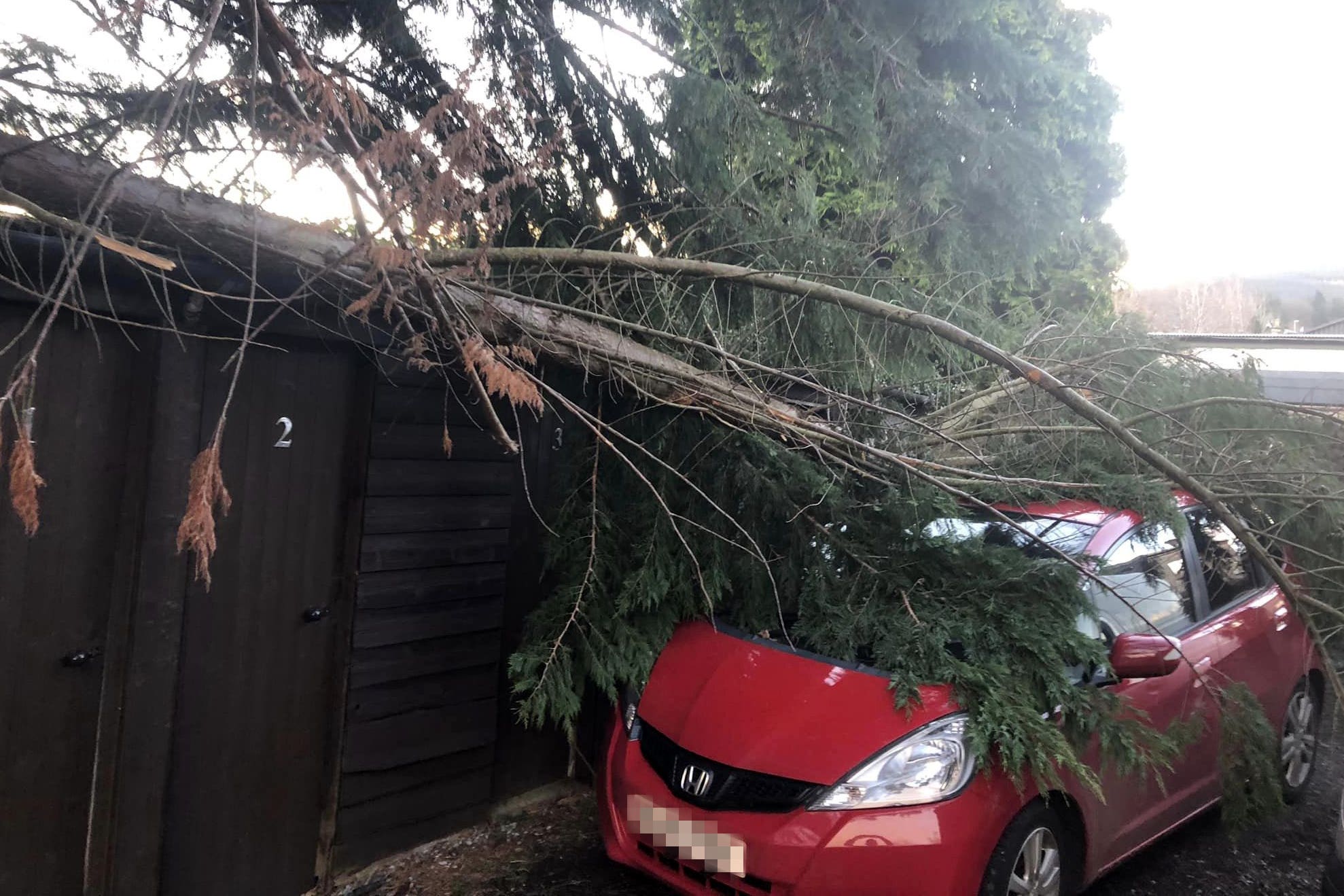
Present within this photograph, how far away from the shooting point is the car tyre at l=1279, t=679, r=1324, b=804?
462cm

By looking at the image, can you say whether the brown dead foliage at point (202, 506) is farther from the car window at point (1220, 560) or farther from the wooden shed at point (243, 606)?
the car window at point (1220, 560)

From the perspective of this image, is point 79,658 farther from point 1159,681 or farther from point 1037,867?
point 1159,681

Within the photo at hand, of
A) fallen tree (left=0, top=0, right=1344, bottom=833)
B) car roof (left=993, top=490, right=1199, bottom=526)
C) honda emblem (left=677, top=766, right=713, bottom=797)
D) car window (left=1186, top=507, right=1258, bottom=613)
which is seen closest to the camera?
fallen tree (left=0, top=0, right=1344, bottom=833)

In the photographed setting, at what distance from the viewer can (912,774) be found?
2885 mm

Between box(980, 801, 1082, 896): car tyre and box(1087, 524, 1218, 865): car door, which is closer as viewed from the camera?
box(980, 801, 1082, 896): car tyre

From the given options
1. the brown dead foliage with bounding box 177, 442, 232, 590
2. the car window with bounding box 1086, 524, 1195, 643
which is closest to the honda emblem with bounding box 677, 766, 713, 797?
the car window with bounding box 1086, 524, 1195, 643

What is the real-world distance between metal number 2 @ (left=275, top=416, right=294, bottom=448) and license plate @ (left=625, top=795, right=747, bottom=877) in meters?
2.01

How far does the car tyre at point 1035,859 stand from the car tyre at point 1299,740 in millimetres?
2118

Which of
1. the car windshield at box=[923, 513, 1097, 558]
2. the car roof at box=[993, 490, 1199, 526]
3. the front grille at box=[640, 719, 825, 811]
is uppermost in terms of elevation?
the car roof at box=[993, 490, 1199, 526]

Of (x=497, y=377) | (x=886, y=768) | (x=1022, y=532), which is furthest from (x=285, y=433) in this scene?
(x=1022, y=532)

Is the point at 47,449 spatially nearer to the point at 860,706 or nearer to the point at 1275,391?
the point at 860,706

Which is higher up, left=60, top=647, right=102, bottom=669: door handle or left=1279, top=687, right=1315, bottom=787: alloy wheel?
left=60, top=647, right=102, bottom=669: door handle

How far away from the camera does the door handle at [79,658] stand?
114 inches

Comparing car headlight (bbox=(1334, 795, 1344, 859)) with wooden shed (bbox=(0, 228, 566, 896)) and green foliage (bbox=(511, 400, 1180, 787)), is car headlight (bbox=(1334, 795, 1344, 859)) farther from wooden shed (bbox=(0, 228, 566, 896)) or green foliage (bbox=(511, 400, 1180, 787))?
wooden shed (bbox=(0, 228, 566, 896))
